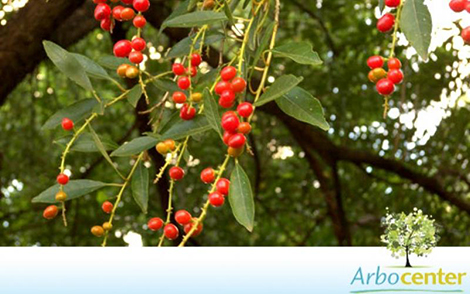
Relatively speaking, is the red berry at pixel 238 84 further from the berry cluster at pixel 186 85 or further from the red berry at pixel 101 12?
the red berry at pixel 101 12

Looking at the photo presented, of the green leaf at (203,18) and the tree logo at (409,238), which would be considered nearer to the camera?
the green leaf at (203,18)

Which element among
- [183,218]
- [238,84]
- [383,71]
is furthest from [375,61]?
[183,218]

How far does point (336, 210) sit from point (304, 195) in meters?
0.56

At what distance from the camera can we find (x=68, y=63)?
0.86 metres

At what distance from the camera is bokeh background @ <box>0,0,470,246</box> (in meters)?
2.30

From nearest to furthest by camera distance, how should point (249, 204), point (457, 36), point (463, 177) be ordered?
point (249, 204)
point (457, 36)
point (463, 177)

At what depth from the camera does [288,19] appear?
2775 mm

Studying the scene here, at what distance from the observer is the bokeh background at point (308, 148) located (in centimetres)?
230

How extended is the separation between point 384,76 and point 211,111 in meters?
0.18

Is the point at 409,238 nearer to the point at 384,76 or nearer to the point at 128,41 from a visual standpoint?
the point at 384,76

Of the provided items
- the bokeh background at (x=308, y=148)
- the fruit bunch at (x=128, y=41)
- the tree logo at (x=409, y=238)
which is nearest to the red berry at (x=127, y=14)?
the fruit bunch at (x=128, y=41)

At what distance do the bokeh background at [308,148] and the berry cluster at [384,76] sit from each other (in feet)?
4.04

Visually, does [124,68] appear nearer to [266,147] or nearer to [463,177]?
[463,177]

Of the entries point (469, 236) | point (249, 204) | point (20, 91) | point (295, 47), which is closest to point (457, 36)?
point (469, 236)
